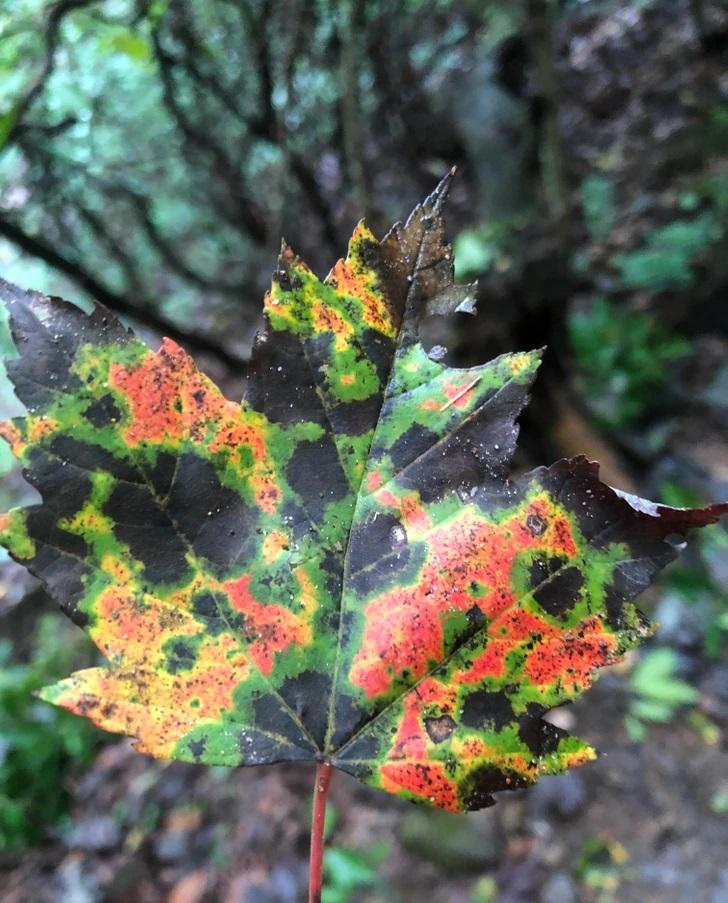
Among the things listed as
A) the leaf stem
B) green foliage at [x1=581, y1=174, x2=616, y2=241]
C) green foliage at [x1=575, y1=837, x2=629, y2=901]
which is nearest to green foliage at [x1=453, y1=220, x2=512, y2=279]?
green foliage at [x1=581, y1=174, x2=616, y2=241]

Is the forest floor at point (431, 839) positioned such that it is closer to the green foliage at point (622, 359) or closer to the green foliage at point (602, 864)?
the green foliage at point (602, 864)

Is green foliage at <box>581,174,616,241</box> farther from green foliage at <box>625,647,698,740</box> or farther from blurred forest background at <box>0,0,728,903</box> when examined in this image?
green foliage at <box>625,647,698,740</box>

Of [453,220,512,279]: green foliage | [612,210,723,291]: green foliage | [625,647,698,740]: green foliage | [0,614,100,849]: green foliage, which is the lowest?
[625,647,698,740]: green foliage

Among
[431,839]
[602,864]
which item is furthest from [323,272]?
[602,864]

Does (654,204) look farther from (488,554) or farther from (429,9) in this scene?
(488,554)

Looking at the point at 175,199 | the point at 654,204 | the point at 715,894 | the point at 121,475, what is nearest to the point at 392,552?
the point at 121,475

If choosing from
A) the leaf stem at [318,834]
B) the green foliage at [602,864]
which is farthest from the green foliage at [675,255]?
the leaf stem at [318,834]
